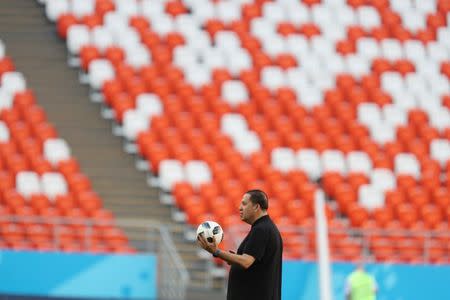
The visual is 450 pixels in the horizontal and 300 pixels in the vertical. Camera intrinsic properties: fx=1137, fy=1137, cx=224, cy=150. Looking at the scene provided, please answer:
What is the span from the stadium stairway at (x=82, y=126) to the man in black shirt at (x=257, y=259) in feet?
28.6

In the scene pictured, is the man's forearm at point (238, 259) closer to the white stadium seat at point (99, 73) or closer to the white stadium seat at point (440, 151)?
the white stadium seat at point (99, 73)

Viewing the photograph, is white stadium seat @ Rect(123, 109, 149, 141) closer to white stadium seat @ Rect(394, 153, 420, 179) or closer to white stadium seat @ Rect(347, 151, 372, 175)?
white stadium seat @ Rect(347, 151, 372, 175)

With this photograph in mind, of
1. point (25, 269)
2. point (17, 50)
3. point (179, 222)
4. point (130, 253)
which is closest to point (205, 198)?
point (179, 222)

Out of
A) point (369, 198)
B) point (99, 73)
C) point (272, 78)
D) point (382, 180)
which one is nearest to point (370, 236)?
point (369, 198)

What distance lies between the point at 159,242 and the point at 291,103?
419 centimetres

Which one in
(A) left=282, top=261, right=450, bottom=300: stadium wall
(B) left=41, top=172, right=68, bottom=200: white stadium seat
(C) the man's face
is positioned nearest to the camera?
(C) the man's face

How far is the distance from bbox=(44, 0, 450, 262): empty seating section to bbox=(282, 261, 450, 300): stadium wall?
0.62 m

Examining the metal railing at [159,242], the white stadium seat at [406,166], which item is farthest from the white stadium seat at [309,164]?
the metal railing at [159,242]

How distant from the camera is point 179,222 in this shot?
16.9m

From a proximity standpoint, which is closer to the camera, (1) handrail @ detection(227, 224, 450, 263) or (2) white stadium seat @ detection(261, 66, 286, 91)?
(1) handrail @ detection(227, 224, 450, 263)

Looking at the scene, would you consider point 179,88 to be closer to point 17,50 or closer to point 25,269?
point 17,50

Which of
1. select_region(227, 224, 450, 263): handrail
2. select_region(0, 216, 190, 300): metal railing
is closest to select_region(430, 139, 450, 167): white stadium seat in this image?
select_region(227, 224, 450, 263): handrail

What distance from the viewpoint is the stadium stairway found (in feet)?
55.5

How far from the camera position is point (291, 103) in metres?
18.9
